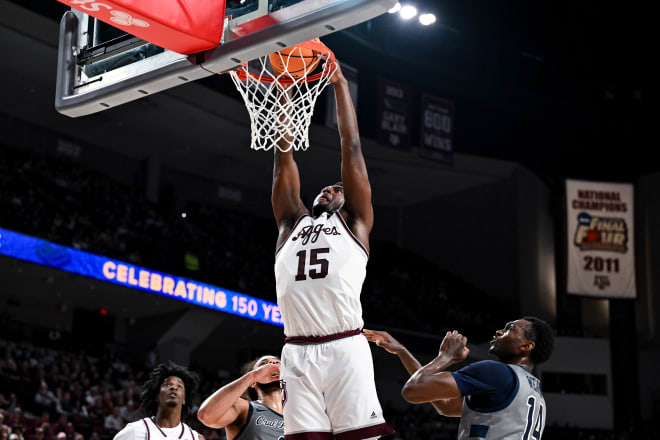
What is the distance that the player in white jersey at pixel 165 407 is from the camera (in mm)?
5379

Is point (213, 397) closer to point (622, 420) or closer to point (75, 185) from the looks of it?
point (75, 185)

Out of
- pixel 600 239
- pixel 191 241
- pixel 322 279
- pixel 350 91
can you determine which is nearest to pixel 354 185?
pixel 322 279

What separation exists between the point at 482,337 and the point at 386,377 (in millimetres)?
3394

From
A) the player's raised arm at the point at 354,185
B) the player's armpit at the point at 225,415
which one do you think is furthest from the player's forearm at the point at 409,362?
the player's armpit at the point at 225,415

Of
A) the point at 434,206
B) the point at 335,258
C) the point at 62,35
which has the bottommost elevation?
the point at 335,258

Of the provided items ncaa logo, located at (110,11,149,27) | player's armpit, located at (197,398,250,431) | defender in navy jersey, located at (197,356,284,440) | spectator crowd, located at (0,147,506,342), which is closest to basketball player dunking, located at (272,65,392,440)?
defender in navy jersey, located at (197,356,284,440)

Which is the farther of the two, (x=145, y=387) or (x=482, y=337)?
(x=482, y=337)

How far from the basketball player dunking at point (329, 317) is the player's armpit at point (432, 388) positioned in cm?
24

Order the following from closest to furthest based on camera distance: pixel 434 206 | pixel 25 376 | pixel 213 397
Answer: pixel 213 397
pixel 25 376
pixel 434 206

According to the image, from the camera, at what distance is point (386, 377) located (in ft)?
88.4

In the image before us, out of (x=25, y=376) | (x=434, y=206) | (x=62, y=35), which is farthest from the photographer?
(x=434, y=206)

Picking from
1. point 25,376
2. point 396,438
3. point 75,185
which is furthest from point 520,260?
point 25,376

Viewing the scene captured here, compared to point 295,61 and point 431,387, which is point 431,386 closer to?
point 431,387

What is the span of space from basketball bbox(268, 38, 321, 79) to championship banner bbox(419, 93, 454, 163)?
18.0 m
